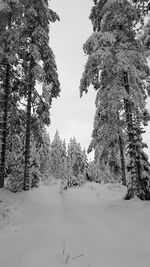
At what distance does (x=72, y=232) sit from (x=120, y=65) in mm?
8258

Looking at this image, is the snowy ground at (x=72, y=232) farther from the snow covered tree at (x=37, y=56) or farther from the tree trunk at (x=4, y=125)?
the snow covered tree at (x=37, y=56)

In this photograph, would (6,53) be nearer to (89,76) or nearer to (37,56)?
(37,56)

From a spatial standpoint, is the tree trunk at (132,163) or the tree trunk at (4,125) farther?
the tree trunk at (4,125)

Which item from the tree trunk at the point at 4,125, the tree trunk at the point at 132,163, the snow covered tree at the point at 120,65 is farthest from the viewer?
the tree trunk at the point at 4,125

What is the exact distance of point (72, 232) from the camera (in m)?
7.99

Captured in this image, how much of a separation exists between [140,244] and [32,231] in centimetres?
375

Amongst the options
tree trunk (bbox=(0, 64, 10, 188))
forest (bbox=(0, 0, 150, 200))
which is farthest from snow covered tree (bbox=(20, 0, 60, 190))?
tree trunk (bbox=(0, 64, 10, 188))

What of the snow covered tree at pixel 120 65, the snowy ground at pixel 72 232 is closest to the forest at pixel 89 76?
the snow covered tree at pixel 120 65

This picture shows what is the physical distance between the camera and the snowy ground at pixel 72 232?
5781mm

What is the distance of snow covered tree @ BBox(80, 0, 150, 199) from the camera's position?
12.1 meters

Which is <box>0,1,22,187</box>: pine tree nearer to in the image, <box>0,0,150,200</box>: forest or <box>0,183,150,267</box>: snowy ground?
<box>0,0,150,200</box>: forest

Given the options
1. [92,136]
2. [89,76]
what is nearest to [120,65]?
[89,76]

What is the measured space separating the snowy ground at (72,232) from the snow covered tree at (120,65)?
8.52 ft

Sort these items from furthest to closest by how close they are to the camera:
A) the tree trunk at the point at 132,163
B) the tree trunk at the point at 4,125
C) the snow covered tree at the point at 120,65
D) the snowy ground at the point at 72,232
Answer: the tree trunk at the point at 4,125
the snow covered tree at the point at 120,65
the tree trunk at the point at 132,163
the snowy ground at the point at 72,232
